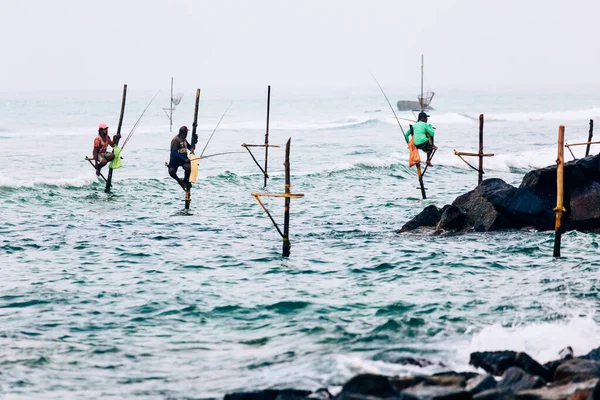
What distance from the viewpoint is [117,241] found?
16.3 meters

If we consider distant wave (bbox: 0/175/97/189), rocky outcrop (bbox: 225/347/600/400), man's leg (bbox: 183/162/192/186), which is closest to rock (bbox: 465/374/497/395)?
rocky outcrop (bbox: 225/347/600/400)

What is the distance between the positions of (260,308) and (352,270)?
2.63 meters

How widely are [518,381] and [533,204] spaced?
9.24 metres

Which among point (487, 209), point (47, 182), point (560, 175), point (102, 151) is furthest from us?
point (47, 182)

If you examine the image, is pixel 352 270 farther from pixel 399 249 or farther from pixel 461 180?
pixel 461 180

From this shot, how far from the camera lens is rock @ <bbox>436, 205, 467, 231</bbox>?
1639cm

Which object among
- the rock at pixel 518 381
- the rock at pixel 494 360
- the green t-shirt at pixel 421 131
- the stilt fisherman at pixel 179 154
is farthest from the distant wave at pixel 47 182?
the rock at pixel 518 381

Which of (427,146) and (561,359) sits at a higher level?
(427,146)

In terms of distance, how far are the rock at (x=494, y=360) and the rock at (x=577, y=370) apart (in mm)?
577

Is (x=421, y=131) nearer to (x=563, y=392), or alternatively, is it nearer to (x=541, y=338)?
(x=541, y=338)

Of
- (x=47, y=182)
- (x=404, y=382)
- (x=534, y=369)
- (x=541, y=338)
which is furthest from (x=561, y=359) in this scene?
(x=47, y=182)

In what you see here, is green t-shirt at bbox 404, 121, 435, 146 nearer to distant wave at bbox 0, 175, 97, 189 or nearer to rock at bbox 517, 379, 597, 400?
distant wave at bbox 0, 175, 97, 189

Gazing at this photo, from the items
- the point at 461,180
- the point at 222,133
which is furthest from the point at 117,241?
the point at 222,133

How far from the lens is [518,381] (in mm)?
7199
